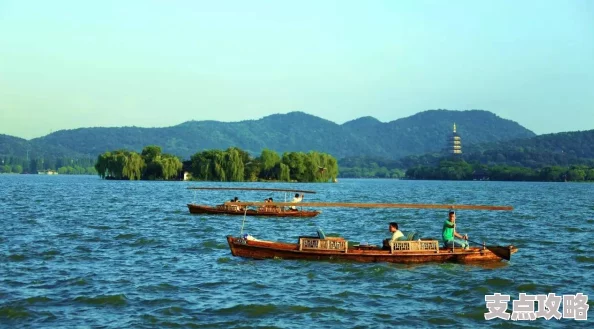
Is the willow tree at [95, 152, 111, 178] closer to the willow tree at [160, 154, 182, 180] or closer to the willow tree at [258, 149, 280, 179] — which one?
the willow tree at [160, 154, 182, 180]

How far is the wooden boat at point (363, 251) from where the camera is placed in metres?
30.4

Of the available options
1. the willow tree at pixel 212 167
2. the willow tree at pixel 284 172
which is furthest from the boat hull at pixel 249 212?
the willow tree at pixel 284 172

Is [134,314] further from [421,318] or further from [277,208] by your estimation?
[277,208]

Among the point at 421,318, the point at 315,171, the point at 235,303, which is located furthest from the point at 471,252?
the point at 315,171

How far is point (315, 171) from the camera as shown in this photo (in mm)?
159750

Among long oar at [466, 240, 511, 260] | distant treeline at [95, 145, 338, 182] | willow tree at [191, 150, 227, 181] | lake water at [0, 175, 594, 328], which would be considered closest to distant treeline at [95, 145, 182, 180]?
distant treeline at [95, 145, 338, 182]

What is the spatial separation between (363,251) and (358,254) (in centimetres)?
25

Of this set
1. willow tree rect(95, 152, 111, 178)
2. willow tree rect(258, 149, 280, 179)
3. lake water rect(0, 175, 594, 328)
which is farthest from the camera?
willow tree rect(258, 149, 280, 179)

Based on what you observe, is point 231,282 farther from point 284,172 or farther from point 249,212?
point 284,172

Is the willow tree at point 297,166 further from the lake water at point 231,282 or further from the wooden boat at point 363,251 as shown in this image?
the wooden boat at point 363,251

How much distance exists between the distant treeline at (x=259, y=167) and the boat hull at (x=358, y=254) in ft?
371

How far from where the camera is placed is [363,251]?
99.8 ft

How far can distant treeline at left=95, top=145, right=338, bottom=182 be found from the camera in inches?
5743

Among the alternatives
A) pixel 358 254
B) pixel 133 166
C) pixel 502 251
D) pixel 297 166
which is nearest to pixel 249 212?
pixel 358 254
